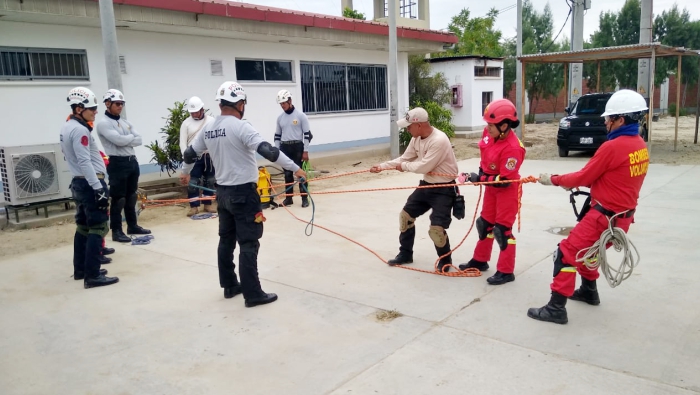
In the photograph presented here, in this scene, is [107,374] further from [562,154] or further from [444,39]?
[444,39]

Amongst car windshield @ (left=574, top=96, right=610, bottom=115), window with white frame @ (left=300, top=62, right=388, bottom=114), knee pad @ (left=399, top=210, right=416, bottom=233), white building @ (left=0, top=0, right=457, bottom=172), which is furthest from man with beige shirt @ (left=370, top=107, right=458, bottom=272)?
car windshield @ (left=574, top=96, right=610, bottom=115)

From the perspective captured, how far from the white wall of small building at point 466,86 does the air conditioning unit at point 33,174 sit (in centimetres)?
1641

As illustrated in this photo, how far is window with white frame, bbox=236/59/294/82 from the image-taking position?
43.0ft

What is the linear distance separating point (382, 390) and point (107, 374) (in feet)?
6.15

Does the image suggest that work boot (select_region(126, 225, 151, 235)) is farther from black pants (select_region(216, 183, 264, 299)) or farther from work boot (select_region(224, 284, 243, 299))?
black pants (select_region(216, 183, 264, 299))

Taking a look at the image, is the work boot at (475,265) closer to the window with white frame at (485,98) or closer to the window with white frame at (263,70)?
the window with white frame at (263,70)

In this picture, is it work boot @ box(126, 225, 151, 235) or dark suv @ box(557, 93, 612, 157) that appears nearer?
work boot @ box(126, 225, 151, 235)

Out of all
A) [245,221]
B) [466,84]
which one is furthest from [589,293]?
[466,84]

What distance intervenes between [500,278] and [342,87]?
11.7 meters

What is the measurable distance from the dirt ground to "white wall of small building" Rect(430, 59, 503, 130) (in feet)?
4.11

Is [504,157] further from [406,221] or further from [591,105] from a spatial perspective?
[591,105]

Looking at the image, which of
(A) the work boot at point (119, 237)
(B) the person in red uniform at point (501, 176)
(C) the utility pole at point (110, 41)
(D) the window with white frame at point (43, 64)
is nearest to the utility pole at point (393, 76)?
(D) the window with white frame at point (43, 64)

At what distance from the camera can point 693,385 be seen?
3223 mm

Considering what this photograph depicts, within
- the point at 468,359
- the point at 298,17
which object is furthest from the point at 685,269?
the point at 298,17
